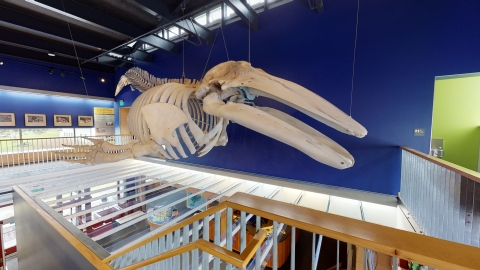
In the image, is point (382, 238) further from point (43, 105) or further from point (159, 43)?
point (43, 105)

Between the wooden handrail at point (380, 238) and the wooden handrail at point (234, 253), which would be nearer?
the wooden handrail at point (380, 238)

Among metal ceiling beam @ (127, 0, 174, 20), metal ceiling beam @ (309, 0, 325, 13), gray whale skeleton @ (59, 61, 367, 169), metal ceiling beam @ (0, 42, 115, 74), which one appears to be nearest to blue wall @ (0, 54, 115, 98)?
metal ceiling beam @ (0, 42, 115, 74)

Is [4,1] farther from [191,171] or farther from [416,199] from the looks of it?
[416,199]

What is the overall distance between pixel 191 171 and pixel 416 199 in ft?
15.0

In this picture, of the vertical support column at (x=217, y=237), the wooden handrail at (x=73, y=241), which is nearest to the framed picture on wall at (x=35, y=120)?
the wooden handrail at (x=73, y=241)

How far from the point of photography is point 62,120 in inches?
265

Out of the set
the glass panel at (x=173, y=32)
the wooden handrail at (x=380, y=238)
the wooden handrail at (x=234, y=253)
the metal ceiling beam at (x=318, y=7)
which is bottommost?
the wooden handrail at (x=234, y=253)

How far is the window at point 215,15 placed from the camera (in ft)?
14.8

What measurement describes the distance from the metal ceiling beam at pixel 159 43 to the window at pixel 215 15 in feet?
4.12

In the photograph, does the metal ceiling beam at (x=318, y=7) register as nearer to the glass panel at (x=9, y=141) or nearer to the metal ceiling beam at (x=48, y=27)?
the metal ceiling beam at (x=48, y=27)

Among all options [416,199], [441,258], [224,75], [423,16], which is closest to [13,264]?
[224,75]

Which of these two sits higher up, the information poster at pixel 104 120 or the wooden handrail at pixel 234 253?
the information poster at pixel 104 120

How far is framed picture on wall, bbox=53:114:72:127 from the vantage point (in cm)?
657

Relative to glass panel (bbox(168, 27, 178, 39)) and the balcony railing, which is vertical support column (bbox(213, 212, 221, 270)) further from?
glass panel (bbox(168, 27, 178, 39))
